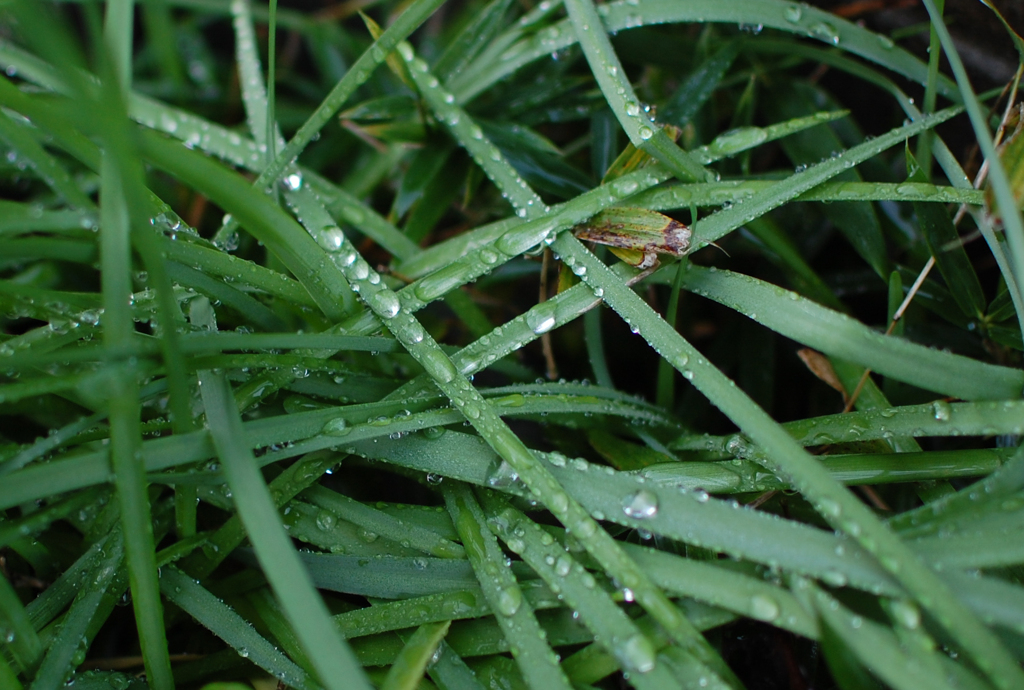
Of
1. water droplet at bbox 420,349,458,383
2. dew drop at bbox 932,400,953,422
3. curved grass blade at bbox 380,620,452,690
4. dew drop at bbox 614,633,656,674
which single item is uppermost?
water droplet at bbox 420,349,458,383

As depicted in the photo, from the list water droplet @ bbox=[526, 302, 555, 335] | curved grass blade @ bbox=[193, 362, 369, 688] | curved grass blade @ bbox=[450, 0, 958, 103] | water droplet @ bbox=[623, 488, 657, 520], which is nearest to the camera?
curved grass blade @ bbox=[193, 362, 369, 688]

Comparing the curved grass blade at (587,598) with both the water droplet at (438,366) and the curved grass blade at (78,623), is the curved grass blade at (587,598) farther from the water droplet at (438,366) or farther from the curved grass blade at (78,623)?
the curved grass blade at (78,623)

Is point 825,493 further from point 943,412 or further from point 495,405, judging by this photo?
point 495,405

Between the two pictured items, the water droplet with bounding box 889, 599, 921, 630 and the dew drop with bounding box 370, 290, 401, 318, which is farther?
the dew drop with bounding box 370, 290, 401, 318

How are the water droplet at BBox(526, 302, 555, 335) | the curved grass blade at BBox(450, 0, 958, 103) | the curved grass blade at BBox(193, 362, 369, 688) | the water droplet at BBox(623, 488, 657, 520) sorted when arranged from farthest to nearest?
the curved grass blade at BBox(450, 0, 958, 103) < the water droplet at BBox(526, 302, 555, 335) < the water droplet at BBox(623, 488, 657, 520) < the curved grass blade at BBox(193, 362, 369, 688)

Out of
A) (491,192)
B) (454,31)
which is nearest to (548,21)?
(491,192)

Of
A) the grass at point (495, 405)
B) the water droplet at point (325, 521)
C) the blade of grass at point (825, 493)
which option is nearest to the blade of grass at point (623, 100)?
the grass at point (495, 405)

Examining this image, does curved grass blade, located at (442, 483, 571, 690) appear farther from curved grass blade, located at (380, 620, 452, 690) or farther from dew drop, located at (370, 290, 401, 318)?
dew drop, located at (370, 290, 401, 318)

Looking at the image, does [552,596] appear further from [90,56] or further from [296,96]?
[90,56]

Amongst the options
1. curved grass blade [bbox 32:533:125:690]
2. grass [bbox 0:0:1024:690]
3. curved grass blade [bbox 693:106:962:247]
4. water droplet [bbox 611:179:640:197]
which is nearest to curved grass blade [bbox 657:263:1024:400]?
grass [bbox 0:0:1024:690]
